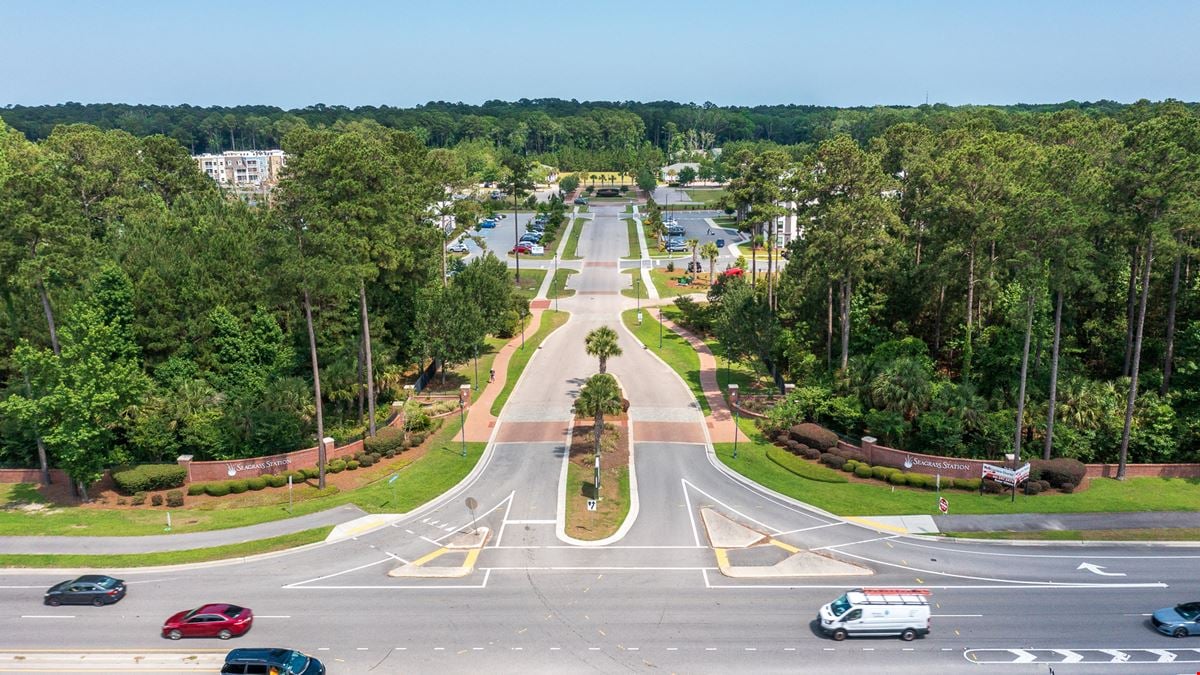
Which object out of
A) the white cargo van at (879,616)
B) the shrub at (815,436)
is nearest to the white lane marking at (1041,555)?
the white cargo van at (879,616)

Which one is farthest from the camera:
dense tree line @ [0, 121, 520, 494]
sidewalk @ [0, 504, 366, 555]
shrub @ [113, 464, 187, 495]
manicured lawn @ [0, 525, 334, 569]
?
shrub @ [113, 464, 187, 495]

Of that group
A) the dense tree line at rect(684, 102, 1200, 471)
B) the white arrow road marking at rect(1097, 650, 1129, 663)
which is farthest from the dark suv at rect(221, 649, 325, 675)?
the dense tree line at rect(684, 102, 1200, 471)

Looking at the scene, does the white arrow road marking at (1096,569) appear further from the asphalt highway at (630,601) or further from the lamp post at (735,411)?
the lamp post at (735,411)

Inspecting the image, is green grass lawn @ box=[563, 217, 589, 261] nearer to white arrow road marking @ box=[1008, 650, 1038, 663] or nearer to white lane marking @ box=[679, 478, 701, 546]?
white lane marking @ box=[679, 478, 701, 546]

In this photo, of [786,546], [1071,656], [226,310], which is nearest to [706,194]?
[226,310]

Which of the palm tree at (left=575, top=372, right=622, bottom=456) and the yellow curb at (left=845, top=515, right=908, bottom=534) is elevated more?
the palm tree at (left=575, top=372, right=622, bottom=456)

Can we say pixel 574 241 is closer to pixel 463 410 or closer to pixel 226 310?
pixel 463 410
